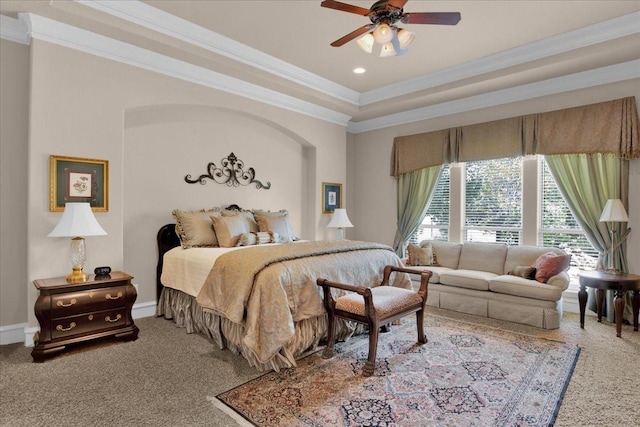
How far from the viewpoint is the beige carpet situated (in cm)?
209

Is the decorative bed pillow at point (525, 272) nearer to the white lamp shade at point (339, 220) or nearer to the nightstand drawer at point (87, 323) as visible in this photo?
the white lamp shade at point (339, 220)

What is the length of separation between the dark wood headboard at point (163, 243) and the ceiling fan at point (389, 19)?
2864 millimetres

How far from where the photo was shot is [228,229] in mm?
4027

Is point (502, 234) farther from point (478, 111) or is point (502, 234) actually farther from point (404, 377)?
point (404, 377)

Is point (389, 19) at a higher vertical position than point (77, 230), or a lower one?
higher

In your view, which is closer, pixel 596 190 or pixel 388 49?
pixel 388 49

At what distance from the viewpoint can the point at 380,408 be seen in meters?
2.20

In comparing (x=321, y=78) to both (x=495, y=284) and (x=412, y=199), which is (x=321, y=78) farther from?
(x=495, y=284)

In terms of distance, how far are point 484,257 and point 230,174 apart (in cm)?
363

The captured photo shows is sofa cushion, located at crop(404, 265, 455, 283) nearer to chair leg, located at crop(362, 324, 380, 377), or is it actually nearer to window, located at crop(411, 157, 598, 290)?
window, located at crop(411, 157, 598, 290)

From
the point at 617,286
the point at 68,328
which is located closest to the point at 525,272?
the point at 617,286

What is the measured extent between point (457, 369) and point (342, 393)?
999 millimetres

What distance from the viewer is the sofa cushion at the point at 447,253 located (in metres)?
4.91

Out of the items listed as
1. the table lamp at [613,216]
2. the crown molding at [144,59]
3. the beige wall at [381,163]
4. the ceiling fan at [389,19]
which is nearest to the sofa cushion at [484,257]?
the table lamp at [613,216]
